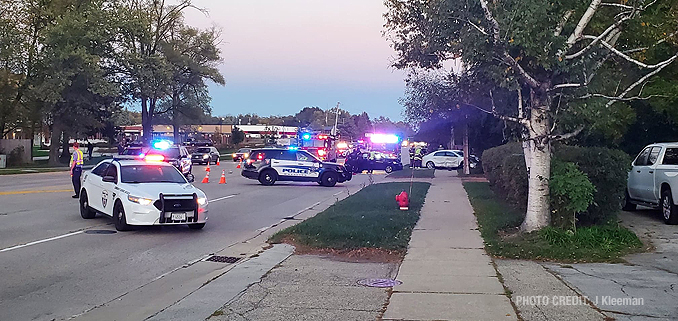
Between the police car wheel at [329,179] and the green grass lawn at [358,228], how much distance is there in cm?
1091

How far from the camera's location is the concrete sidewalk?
22.9 feet

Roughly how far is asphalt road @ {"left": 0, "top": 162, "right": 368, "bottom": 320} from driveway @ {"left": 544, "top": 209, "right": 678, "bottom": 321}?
225 inches

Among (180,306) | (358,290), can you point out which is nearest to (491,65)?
(358,290)

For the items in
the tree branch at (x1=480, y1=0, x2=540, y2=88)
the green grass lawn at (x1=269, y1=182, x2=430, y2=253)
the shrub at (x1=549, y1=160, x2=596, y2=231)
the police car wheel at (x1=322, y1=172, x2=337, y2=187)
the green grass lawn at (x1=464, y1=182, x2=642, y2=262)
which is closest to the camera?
the green grass lawn at (x1=464, y1=182, x2=642, y2=262)

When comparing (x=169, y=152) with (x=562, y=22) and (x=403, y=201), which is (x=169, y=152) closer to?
(x=403, y=201)

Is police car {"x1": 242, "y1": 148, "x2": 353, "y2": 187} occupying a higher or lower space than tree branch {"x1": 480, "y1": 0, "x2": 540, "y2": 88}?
lower

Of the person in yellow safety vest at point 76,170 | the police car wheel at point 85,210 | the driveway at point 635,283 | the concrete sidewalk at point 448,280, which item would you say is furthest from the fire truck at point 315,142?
the driveway at point 635,283

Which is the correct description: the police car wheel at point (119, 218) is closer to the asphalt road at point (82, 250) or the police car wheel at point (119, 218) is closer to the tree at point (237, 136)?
the asphalt road at point (82, 250)

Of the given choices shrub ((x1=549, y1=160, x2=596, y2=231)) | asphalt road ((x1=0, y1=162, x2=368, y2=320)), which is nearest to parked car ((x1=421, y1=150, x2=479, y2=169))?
asphalt road ((x1=0, y1=162, x2=368, y2=320))

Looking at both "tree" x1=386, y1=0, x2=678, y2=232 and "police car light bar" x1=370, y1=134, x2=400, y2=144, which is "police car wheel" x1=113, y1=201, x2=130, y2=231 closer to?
"tree" x1=386, y1=0, x2=678, y2=232

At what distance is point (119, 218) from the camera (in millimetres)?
13578

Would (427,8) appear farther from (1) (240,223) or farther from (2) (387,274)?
(1) (240,223)

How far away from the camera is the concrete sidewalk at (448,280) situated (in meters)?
6.98

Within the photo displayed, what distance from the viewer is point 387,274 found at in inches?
364
